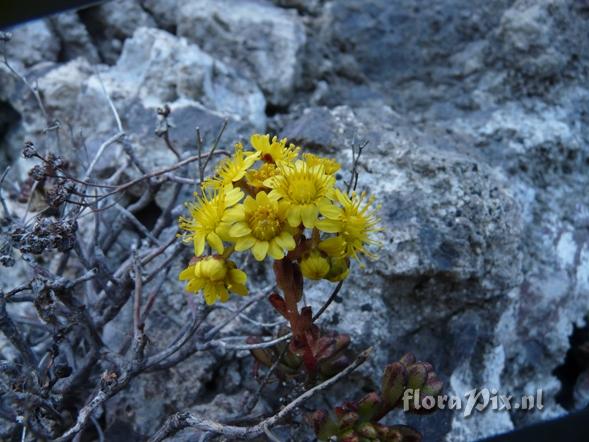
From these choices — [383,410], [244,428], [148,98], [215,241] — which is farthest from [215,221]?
[148,98]

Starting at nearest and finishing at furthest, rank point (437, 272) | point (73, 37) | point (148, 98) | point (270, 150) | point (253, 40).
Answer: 1. point (270, 150)
2. point (437, 272)
3. point (148, 98)
4. point (253, 40)
5. point (73, 37)

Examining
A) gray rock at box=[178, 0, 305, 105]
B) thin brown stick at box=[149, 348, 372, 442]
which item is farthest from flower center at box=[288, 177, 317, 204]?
gray rock at box=[178, 0, 305, 105]

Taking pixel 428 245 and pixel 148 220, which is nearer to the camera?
pixel 428 245

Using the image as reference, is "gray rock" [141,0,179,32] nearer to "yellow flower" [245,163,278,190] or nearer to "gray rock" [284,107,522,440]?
"gray rock" [284,107,522,440]

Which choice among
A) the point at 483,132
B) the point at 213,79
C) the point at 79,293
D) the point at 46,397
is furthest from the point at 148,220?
the point at 483,132

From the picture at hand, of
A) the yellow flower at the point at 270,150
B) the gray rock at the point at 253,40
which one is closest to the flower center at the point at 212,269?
the yellow flower at the point at 270,150

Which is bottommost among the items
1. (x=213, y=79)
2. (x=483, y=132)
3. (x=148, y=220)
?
(x=148, y=220)

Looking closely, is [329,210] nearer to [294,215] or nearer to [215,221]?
[294,215]

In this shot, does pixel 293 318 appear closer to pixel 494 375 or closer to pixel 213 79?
pixel 494 375
